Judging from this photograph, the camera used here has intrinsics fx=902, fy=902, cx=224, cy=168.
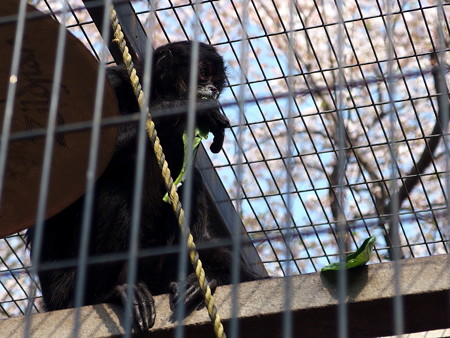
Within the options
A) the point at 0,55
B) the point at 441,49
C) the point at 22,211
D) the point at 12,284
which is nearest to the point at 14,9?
the point at 0,55

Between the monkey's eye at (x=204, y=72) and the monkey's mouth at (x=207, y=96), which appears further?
the monkey's eye at (x=204, y=72)

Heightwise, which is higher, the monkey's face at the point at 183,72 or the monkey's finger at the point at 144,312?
the monkey's face at the point at 183,72

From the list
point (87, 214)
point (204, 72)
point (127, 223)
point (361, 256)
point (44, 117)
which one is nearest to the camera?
point (87, 214)

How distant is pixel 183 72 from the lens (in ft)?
11.7

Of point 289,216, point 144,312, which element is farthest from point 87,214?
point 144,312

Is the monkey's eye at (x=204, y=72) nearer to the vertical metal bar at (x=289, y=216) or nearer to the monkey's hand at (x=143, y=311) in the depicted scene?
the monkey's hand at (x=143, y=311)

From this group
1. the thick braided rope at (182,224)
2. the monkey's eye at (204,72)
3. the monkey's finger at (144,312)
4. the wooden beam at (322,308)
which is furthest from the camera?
the monkey's eye at (204,72)

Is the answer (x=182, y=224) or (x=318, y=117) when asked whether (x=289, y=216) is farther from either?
(x=318, y=117)

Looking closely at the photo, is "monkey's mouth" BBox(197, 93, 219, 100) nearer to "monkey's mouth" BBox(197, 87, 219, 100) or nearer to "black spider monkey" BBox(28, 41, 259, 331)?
"monkey's mouth" BBox(197, 87, 219, 100)

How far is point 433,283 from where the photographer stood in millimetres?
2336

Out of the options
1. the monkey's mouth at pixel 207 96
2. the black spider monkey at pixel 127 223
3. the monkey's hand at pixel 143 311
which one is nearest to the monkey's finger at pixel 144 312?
the monkey's hand at pixel 143 311

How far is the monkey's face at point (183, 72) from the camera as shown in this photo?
11.5 feet

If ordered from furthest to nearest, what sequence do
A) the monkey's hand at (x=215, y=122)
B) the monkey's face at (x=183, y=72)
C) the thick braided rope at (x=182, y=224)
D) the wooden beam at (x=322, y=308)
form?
1. the monkey's face at (x=183, y=72)
2. the monkey's hand at (x=215, y=122)
3. the wooden beam at (x=322, y=308)
4. the thick braided rope at (x=182, y=224)

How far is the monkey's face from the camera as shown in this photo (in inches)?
138
